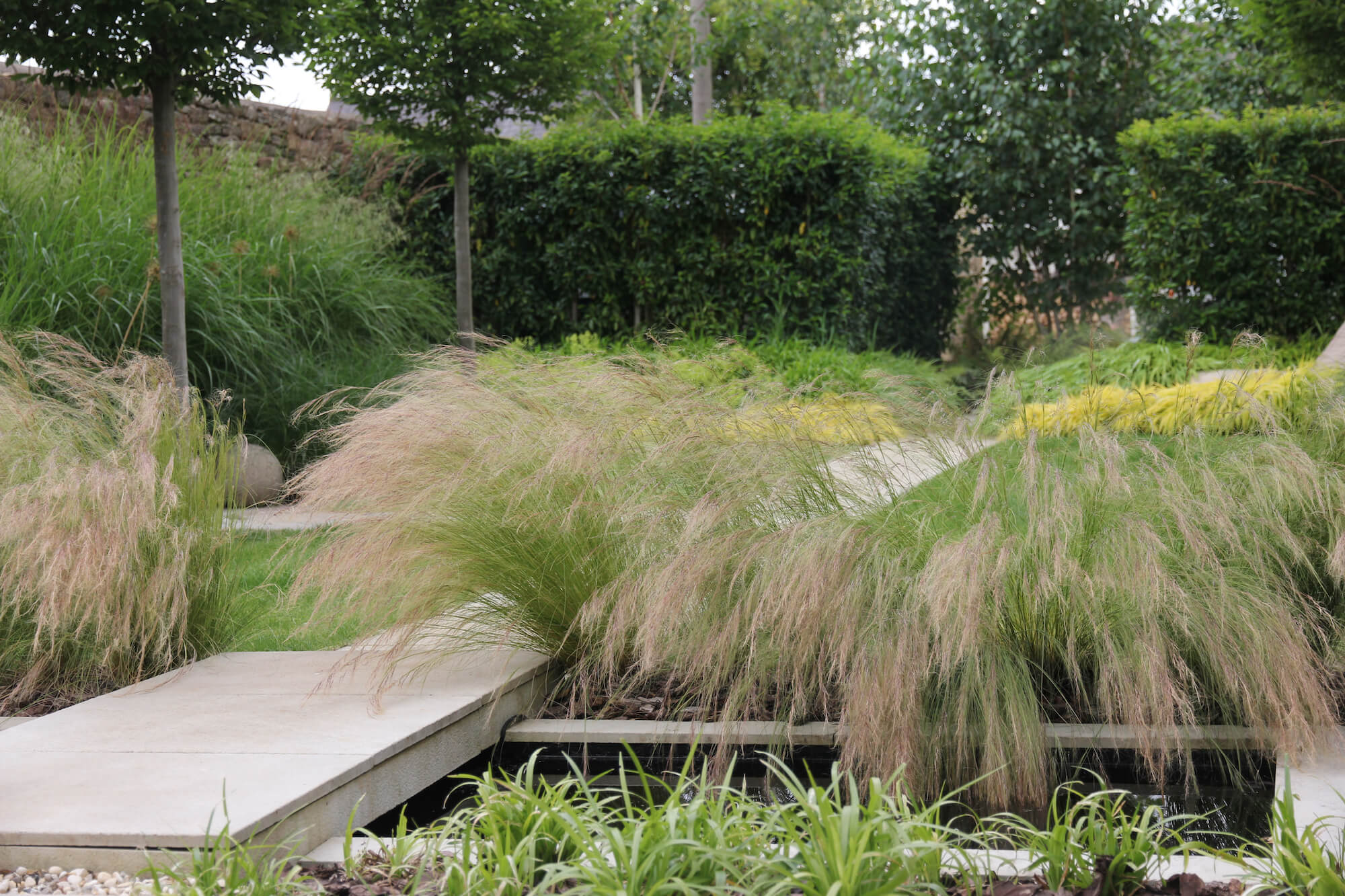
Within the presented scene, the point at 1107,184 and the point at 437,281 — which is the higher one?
the point at 1107,184

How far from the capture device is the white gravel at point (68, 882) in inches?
70.3

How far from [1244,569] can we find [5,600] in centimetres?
306

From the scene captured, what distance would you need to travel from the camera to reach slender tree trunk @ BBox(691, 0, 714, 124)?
12555mm

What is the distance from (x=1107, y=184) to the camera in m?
10.5

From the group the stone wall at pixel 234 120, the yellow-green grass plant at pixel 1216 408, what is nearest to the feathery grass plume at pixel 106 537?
the yellow-green grass plant at pixel 1216 408

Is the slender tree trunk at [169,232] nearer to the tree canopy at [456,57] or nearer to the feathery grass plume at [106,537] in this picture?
the feathery grass plume at [106,537]

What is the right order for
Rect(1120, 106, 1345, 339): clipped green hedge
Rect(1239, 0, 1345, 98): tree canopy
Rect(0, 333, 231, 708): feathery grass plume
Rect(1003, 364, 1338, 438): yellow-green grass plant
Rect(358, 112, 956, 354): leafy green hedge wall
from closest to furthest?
Rect(0, 333, 231, 708): feathery grass plume, Rect(1003, 364, 1338, 438): yellow-green grass plant, Rect(1239, 0, 1345, 98): tree canopy, Rect(1120, 106, 1345, 339): clipped green hedge, Rect(358, 112, 956, 354): leafy green hedge wall

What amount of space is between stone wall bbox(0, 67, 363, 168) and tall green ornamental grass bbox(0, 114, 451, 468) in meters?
0.21

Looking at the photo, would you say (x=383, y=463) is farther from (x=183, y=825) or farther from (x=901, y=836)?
(x=901, y=836)

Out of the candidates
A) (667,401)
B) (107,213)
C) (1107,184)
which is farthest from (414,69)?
(1107,184)

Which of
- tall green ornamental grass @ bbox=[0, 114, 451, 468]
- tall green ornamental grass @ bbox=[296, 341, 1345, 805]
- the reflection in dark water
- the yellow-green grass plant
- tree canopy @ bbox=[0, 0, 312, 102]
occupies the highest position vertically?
tree canopy @ bbox=[0, 0, 312, 102]

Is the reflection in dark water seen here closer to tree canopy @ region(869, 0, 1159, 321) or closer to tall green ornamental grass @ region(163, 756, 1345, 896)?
tall green ornamental grass @ region(163, 756, 1345, 896)

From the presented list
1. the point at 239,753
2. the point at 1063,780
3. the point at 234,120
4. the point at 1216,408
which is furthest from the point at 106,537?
the point at 234,120

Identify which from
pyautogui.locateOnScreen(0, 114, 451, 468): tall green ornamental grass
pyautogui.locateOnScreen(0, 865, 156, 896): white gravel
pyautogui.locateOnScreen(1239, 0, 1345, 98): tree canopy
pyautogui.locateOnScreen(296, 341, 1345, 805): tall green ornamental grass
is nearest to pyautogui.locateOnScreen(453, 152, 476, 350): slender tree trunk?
pyautogui.locateOnScreen(0, 114, 451, 468): tall green ornamental grass
